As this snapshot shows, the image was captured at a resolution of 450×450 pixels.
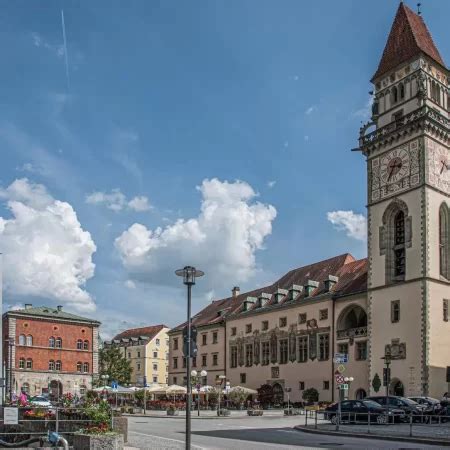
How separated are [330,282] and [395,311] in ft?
34.2

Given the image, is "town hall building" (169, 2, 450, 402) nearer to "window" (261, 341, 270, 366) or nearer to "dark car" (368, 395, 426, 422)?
"window" (261, 341, 270, 366)

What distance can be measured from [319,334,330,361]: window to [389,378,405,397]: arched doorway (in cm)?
876

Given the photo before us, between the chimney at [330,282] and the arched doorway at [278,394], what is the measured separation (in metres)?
11.0

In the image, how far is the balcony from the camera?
5333cm

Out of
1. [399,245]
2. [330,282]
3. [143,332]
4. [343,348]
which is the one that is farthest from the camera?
[143,332]

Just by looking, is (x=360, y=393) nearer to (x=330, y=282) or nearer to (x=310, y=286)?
(x=330, y=282)

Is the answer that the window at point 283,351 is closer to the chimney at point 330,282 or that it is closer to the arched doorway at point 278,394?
the arched doorway at point 278,394

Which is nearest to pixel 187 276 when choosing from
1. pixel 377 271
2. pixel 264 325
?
pixel 377 271

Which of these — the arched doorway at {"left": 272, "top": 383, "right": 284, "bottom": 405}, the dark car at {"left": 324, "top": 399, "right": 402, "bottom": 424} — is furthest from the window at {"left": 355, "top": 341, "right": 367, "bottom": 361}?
the dark car at {"left": 324, "top": 399, "right": 402, "bottom": 424}

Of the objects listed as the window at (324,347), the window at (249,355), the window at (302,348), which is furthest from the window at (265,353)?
the window at (324,347)

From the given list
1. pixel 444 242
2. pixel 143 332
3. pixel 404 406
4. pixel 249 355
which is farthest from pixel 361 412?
pixel 143 332

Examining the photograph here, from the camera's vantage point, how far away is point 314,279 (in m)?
64.9

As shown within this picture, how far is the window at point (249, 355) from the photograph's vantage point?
67438 mm

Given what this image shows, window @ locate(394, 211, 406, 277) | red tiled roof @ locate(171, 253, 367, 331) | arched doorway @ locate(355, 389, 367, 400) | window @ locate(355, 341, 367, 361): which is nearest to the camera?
window @ locate(394, 211, 406, 277)
